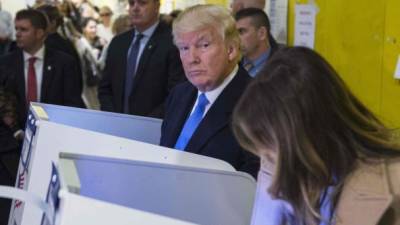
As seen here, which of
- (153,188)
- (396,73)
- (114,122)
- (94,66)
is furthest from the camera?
(94,66)

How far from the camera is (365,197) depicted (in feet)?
4.90

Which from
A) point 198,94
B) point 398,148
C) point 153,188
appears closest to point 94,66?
point 198,94

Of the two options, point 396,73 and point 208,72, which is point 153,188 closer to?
point 208,72

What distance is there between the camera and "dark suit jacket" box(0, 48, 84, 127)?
4.29 metres

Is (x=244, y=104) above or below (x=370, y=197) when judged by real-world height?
above

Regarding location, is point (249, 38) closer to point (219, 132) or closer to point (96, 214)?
point (219, 132)

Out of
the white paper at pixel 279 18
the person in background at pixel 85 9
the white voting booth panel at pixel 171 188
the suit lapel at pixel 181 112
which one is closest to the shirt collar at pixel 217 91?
the suit lapel at pixel 181 112

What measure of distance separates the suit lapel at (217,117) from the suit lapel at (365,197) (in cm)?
92

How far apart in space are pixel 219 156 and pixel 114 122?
583mm

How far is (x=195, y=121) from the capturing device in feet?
8.39

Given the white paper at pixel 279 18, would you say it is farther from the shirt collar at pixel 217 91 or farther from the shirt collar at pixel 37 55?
the shirt collar at pixel 217 91

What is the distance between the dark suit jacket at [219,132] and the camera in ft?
7.68

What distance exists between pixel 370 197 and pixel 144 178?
0.70m

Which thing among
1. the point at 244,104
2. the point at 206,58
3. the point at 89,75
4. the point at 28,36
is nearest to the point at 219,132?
the point at 206,58
